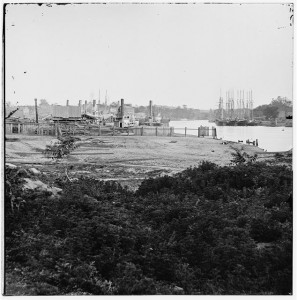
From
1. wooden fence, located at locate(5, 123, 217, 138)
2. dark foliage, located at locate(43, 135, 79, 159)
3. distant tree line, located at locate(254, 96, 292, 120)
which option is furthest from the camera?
wooden fence, located at locate(5, 123, 217, 138)

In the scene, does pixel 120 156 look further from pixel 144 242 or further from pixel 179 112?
pixel 144 242

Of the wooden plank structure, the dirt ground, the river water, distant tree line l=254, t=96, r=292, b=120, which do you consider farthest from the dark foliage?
distant tree line l=254, t=96, r=292, b=120

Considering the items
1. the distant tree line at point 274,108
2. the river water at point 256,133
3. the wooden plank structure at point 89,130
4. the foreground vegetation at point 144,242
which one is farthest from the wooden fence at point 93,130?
the distant tree line at point 274,108

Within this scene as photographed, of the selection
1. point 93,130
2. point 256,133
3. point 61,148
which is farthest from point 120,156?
point 256,133

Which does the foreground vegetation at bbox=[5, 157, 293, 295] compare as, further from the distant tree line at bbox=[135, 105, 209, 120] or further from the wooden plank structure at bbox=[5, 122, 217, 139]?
the distant tree line at bbox=[135, 105, 209, 120]

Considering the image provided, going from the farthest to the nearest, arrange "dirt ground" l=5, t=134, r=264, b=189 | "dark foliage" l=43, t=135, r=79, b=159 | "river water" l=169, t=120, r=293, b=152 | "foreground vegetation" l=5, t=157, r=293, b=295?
"dark foliage" l=43, t=135, r=79, b=159
"dirt ground" l=5, t=134, r=264, b=189
"river water" l=169, t=120, r=293, b=152
"foreground vegetation" l=5, t=157, r=293, b=295

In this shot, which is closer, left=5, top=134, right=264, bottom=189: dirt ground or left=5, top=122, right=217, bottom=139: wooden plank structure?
left=5, top=134, right=264, bottom=189: dirt ground

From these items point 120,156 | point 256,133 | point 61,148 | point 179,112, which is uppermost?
point 179,112
